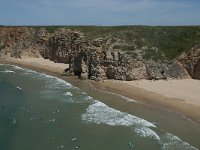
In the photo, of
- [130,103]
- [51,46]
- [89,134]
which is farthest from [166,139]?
[51,46]

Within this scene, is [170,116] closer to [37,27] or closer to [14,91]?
[14,91]

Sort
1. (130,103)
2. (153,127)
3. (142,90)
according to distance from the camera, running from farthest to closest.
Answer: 1. (142,90)
2. (130,103)
3. (153,127)

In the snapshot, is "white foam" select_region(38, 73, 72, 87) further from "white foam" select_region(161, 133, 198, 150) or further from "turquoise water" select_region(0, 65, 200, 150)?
"white foam" select_region(161, 133, 198, 150)

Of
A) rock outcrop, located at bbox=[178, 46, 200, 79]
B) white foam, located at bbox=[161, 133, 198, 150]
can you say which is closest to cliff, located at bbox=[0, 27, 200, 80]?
rock outcrop, located at bbox=[178, 46, 200, 79]

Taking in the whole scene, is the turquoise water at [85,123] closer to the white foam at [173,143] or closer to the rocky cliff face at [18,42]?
the white foam at [173,143]

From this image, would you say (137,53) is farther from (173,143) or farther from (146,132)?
(173,143)

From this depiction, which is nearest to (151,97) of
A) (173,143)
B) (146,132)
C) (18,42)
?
(146,132)

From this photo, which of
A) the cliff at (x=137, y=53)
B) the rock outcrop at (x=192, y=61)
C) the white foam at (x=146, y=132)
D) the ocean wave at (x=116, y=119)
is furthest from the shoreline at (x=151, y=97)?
the rock outcrop at (x=192, y=61)
